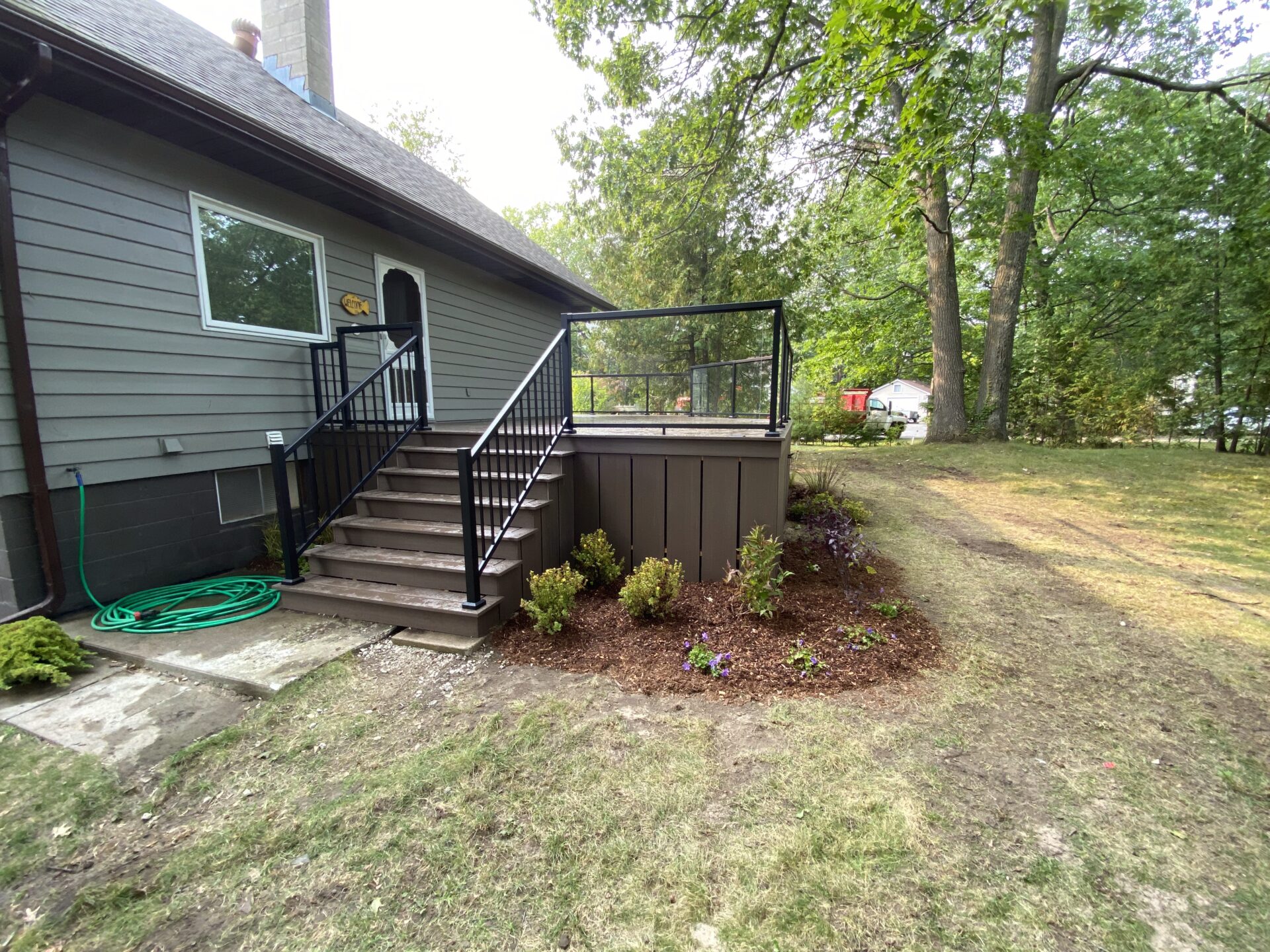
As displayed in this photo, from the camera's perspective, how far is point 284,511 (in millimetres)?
3311

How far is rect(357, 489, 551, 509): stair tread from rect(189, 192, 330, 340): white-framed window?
5.75 feet

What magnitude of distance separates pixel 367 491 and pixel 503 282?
14.8ft

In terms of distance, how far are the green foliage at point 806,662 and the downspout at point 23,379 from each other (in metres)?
4.45

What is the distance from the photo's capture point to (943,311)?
32.4ft

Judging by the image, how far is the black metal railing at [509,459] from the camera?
9.81 feet

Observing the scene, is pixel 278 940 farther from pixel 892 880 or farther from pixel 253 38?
pixel 253 38

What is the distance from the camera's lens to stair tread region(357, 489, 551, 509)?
3.62m

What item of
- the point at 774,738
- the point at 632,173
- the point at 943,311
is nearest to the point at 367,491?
the point at 774,738

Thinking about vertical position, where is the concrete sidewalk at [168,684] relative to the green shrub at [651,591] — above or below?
below

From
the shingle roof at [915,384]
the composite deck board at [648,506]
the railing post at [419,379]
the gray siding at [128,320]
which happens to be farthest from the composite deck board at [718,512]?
the shingle roof at [915,384]

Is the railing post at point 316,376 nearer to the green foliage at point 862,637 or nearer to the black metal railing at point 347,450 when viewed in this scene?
the black metal railing at point 347,450

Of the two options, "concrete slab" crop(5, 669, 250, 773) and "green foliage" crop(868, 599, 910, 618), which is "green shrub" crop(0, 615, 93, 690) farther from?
"green foliage" crop(868, 599, 910, 618)

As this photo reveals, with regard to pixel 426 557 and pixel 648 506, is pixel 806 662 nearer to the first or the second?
pixel 648 506

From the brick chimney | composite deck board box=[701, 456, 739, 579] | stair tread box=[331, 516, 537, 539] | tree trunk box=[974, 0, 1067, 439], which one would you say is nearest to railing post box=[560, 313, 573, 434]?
stair tread box=[331, 516, 537, 539]
